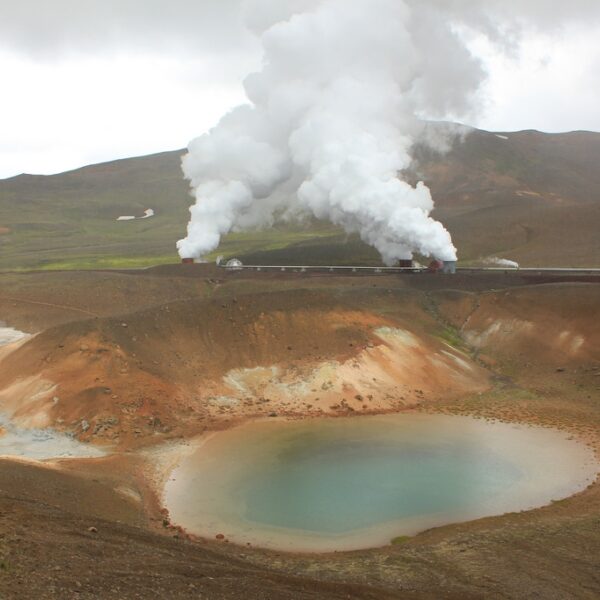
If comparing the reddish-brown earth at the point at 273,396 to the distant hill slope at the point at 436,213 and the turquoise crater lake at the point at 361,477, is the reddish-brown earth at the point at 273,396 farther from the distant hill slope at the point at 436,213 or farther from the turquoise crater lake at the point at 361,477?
the distant hill slope at the point at 436,213

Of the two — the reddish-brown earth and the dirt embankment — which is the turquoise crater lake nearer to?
the reddish-brown earth

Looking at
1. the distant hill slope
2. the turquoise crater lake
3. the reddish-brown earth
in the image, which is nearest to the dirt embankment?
the reddish-brown earth

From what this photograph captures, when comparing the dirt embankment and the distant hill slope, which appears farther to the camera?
the distant hill slope

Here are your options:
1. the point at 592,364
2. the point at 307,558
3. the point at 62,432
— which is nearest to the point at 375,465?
the point at 307,558

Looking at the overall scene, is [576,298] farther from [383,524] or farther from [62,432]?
[62,432]

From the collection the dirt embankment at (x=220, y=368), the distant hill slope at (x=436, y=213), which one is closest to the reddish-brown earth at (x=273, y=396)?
the dirt embankment at (x=220, y=368)

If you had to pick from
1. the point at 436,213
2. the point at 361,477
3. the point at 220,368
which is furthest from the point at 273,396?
the point at 436,213
